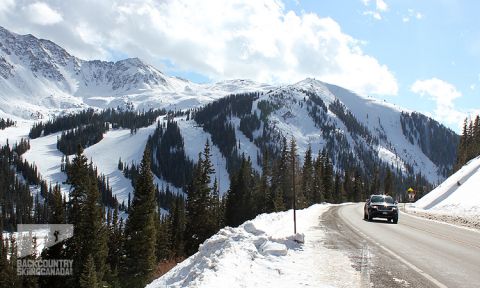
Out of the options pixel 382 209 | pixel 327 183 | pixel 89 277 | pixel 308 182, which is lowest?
pixel 89 277

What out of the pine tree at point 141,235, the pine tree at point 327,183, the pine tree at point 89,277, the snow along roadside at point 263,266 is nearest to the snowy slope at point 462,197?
the pine tree at point 141,235

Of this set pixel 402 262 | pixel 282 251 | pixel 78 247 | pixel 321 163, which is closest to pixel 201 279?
pixel 282 251

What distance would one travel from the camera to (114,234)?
59844mm

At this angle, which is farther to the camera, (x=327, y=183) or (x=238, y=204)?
(x=327, y=183)

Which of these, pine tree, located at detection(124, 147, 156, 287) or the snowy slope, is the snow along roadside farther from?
the snowy slope

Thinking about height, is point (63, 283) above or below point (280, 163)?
below

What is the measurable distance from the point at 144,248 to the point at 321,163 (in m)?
63.5

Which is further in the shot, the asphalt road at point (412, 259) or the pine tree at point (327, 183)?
the pine tree at point (327, 183)

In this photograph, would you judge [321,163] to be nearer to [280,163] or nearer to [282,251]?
[280,163]

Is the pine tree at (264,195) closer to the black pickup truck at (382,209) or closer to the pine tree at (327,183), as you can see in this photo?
the pine tree at (327,183)

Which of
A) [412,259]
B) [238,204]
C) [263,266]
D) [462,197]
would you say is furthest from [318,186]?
[263,266]

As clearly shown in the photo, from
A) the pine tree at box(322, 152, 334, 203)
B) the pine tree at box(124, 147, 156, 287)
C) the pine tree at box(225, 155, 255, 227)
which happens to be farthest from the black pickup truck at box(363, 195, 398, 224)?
the pine tree at box(322, 152, 334, 203)

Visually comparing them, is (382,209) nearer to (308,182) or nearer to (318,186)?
(308,182)

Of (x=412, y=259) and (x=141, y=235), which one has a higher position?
(x=412, y=259)
